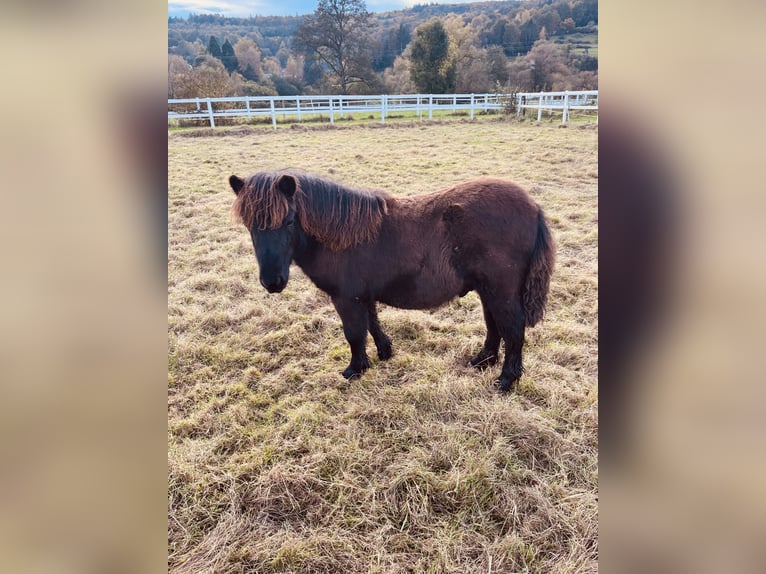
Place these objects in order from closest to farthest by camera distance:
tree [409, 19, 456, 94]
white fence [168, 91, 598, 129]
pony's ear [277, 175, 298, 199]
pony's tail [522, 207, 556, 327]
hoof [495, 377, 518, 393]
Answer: pony's ear [277, 175, 298, 199], pony's tail [522, 207, 556, 327], hoof [495, 377, 518, 393], tree [409, 19, 456, 94], white fence [168, 91, 598, 129]

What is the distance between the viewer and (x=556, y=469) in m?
2.40

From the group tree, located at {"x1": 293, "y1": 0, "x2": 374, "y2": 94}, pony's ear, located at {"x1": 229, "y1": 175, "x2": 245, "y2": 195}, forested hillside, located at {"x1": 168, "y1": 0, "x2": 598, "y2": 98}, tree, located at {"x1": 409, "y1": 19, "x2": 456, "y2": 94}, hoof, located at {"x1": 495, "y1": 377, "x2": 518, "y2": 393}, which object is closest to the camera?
pony's ear, located at {"x1": 229, "y1": 175, "x2": 245, "y2": 195}

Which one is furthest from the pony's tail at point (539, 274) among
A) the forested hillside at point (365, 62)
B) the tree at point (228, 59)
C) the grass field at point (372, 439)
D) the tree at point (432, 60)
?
the tree at point (228, 59)

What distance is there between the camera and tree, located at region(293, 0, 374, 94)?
6887mm

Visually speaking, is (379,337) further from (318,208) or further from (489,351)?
(318,208)

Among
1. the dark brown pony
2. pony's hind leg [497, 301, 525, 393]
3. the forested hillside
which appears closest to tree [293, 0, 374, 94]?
the forested hillside

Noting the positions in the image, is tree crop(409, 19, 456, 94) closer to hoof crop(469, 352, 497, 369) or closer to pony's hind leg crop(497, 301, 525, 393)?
hoof crop(469, 352, 497, 369)

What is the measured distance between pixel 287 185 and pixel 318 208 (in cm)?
33
